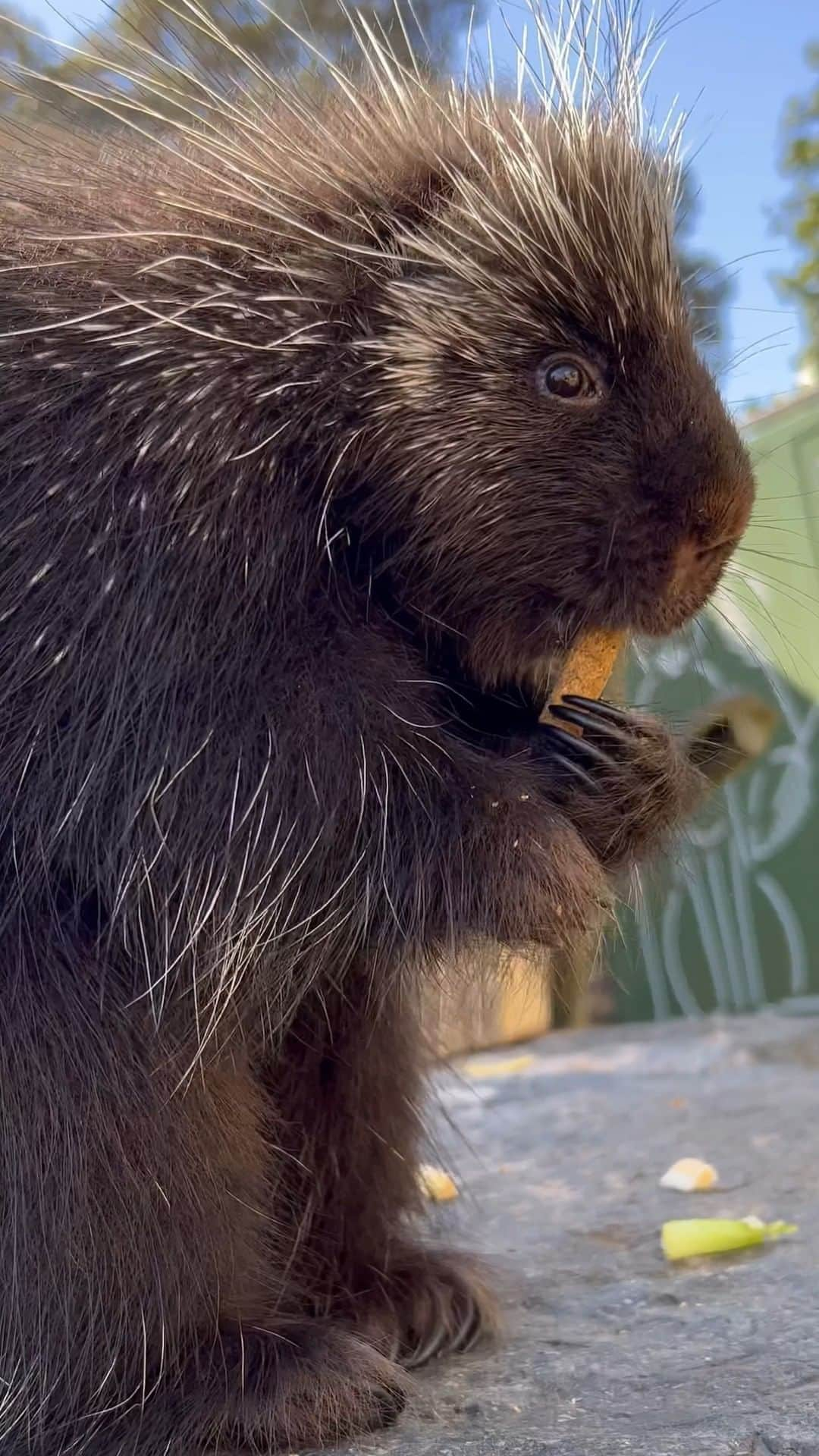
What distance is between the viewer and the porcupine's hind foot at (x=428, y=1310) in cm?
175

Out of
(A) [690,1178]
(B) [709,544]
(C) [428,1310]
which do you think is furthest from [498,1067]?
(B) [709,544]

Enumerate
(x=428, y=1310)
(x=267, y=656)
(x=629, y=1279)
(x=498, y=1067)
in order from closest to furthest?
(x=267, y=656), (x=428, y=1310), (x=629, y=1279), (x=498, y=1067)

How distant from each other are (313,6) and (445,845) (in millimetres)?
1250

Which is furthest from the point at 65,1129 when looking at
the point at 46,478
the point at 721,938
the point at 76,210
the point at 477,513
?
the point at 721,938

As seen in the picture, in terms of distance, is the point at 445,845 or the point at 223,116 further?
the point at 223,116

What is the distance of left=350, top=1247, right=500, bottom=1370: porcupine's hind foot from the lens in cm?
175

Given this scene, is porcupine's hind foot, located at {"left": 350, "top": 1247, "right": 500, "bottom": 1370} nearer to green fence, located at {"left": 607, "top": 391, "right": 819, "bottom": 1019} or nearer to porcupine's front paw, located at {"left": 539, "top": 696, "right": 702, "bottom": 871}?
porcupine's front paw, located at {"left": 539, "top": 696, "right": 702, "bottom": 871}

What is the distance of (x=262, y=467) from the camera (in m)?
1.47

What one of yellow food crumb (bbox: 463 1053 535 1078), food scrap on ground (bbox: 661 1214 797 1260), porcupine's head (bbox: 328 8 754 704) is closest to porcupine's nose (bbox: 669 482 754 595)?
porcupine's head (bbox: 328 8 754 704)

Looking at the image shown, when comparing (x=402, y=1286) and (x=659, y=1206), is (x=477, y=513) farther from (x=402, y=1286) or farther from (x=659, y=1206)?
(x=659, y=1206)

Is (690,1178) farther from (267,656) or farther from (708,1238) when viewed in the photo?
(267,656)

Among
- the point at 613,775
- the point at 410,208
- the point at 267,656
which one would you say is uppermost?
the point at 410,208

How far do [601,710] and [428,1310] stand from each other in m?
0.80

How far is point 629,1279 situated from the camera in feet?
6.54
